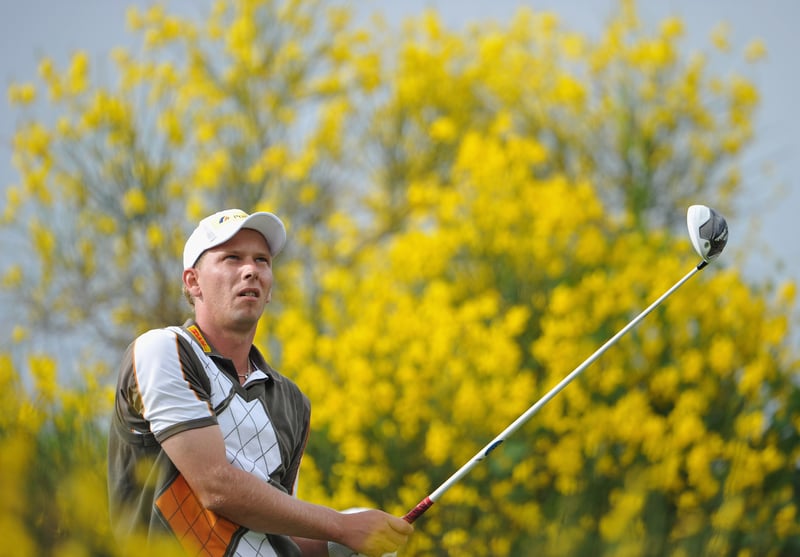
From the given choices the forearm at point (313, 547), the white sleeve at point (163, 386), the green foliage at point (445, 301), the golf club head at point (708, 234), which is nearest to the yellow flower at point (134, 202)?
the green foliage at point (445, 301)

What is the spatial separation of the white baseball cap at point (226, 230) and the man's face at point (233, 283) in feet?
0.06

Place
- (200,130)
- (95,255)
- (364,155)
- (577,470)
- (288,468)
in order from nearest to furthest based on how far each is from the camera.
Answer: (288,468), (577,470), (95,255), (200,130), (364,155)

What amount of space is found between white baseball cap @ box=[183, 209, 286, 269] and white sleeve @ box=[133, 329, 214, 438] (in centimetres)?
30

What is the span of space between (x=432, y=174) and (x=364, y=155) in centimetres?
103

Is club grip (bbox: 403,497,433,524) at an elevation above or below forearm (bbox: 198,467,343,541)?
below

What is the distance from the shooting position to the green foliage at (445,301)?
250 inches

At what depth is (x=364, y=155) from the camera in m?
15.5

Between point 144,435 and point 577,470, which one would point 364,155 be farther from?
point 144,435

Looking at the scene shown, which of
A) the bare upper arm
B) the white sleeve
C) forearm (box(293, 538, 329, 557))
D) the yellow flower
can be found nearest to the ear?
the white sleeve

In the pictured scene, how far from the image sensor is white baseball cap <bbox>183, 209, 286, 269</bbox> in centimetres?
257

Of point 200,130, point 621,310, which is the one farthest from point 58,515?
point 200,130

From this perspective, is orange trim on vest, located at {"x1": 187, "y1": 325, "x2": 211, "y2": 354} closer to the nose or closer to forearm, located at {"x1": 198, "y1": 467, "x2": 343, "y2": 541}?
the nose

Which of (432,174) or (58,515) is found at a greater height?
(58,515)

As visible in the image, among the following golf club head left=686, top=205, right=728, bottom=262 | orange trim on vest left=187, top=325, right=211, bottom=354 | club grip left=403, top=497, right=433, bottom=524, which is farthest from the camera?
golf club head left=686, top=205, right=728, bottom=262
